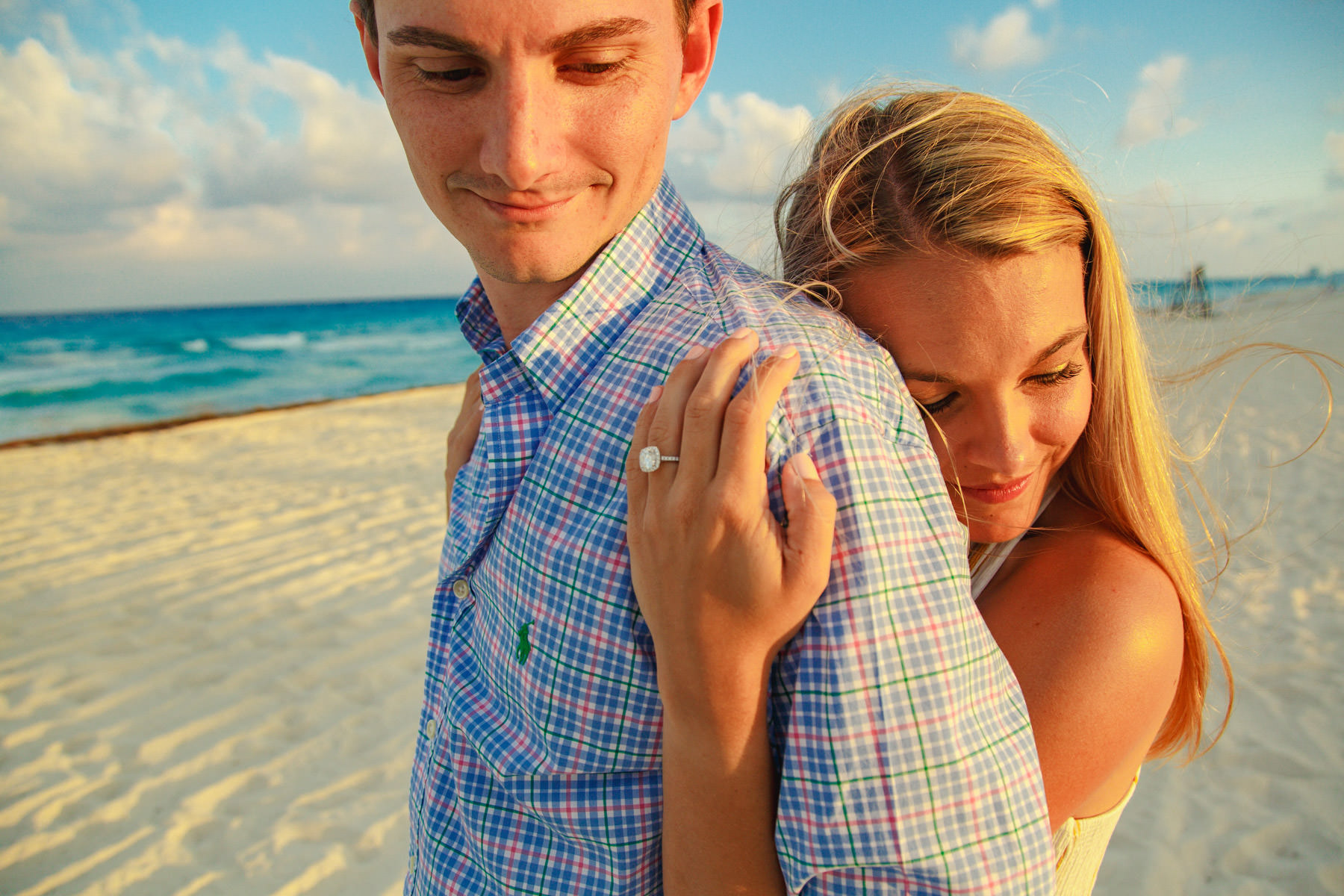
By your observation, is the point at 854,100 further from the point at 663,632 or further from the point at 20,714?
the point at 20,714

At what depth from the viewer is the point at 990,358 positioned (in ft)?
4.66

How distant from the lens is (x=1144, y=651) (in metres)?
1.36

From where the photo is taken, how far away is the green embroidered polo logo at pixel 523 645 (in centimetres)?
116

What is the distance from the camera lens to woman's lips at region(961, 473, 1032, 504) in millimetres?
1568

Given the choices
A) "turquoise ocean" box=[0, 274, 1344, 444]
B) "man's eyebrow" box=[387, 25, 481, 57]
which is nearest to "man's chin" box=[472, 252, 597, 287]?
"man's eyebrow" box=[387, 25, 481, 57]

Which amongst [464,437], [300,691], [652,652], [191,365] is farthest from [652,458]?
[191,365]

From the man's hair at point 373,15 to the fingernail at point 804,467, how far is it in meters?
0.88

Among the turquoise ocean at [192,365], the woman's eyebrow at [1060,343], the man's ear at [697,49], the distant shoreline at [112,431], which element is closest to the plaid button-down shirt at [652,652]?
the man's ear at [697,49]

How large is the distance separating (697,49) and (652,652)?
3.81 feet

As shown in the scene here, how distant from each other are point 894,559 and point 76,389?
994 inches

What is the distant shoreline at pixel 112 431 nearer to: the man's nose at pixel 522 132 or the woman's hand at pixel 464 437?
the woman's hand at pixel 464 437

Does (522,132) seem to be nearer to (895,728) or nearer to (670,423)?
(670,423)

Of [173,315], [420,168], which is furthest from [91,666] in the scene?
[173,315]

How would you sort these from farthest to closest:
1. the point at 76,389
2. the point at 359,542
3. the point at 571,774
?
the point at 76,389 < the point at 359,542 < the point at 571,774
